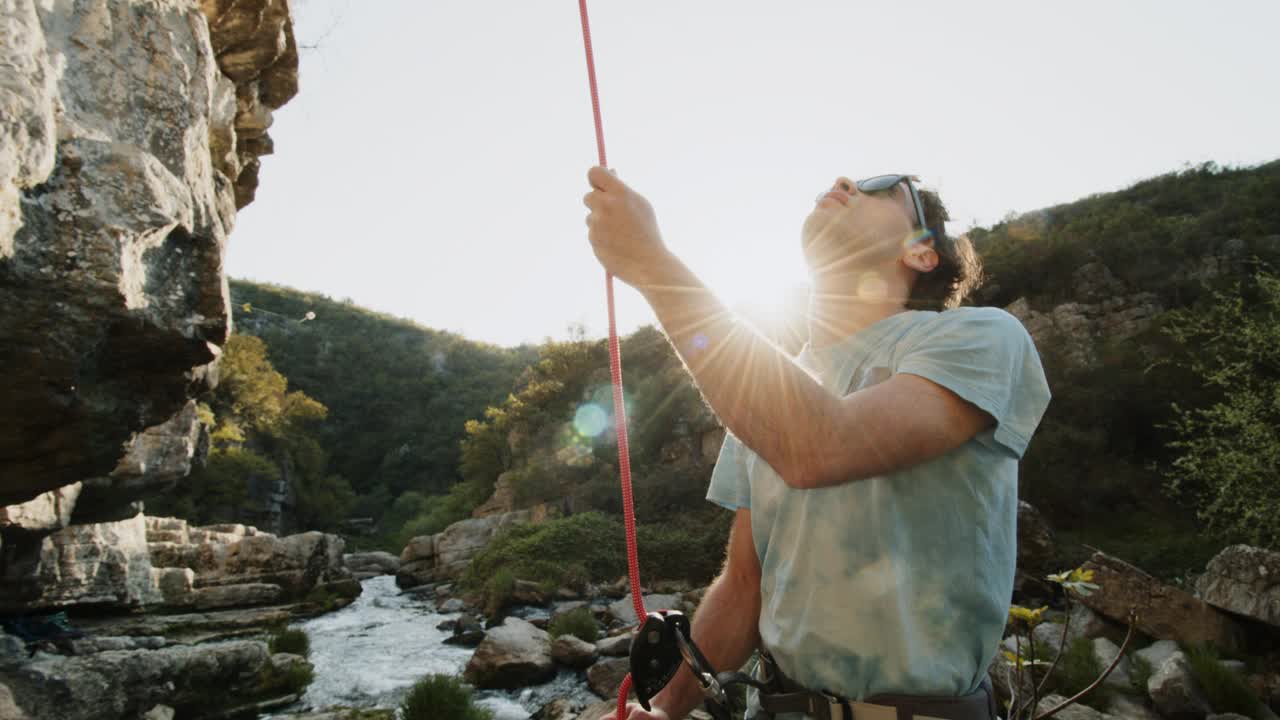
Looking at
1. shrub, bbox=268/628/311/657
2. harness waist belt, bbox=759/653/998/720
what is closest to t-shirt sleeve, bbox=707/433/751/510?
harness waist belt, bbox=759/653/998/720

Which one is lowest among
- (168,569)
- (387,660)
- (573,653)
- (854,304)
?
(387,660)

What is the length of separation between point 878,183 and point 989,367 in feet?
2.60

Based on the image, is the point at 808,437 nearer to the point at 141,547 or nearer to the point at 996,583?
the point at 996,583

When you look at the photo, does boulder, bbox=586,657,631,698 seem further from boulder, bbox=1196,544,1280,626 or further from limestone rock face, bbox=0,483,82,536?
limestone rock face, bbox=0,483,82,536

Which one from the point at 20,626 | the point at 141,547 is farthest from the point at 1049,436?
the point at 141,547

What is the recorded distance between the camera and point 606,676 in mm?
9008

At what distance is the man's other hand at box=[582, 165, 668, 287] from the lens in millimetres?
1186

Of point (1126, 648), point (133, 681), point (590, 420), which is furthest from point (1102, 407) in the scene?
point (590, 420)

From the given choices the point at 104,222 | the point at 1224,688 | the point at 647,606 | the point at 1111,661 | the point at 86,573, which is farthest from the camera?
the point at 647,606

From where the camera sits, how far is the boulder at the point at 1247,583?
20.6ft

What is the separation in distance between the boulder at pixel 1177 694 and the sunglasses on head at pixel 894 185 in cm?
606

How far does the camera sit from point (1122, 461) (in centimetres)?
1488

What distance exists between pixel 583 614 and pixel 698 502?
29.6 feet

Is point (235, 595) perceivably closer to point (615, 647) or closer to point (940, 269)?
point (615, 647)
